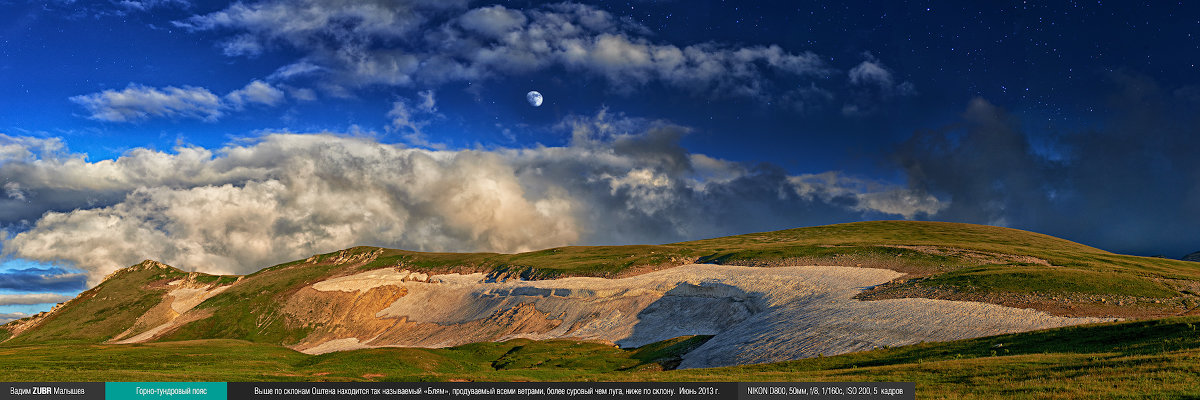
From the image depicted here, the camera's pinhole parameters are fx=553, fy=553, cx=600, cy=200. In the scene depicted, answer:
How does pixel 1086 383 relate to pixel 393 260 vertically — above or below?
below

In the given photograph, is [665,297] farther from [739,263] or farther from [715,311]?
[739,263]

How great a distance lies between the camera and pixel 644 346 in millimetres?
83000

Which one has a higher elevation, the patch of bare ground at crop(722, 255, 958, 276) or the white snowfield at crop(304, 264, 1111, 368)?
the patch of bare ground at crop(722, 255, 958, 276)

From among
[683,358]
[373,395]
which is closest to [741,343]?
[683,358]

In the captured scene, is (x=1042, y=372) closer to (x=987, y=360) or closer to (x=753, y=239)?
(x=987, y=360)

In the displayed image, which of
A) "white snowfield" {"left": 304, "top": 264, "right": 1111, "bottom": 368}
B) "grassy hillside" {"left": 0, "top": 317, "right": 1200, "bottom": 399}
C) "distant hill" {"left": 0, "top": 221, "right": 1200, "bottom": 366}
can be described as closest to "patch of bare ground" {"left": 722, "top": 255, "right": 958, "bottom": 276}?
"distant hill" {"left": 0, "top": 221, "right": 1200, "bottom": 366}

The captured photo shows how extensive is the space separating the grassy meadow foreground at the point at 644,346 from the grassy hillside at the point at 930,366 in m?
0.16

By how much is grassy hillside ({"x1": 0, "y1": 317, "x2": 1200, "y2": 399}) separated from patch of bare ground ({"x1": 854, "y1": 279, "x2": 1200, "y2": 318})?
58.4ft

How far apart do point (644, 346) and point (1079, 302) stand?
173 feet

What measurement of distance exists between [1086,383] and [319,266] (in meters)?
203

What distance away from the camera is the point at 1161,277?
73938mm

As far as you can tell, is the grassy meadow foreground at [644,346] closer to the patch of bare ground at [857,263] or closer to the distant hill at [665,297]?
the patch of bare ground at [857,263]

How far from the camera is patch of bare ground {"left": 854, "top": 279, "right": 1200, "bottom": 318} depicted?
58500mm

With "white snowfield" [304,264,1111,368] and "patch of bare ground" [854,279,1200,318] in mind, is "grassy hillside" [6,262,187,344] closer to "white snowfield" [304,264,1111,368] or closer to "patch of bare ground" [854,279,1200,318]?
"white snowfield" [304,264,1111,368]
